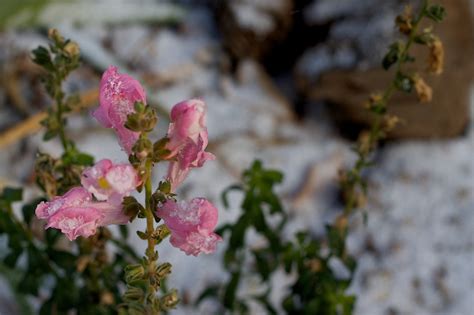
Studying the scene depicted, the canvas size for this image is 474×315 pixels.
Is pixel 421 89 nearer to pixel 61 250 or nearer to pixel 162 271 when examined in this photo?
pixel 162 271

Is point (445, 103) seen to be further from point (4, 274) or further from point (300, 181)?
point (4, 274)

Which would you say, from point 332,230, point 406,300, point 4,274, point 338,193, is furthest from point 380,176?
point 4,274

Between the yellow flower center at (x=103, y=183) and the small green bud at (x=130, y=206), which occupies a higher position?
the small green bud at (x=130, y=206)

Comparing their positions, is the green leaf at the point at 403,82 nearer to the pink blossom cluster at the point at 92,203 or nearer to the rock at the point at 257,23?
the pink blossom cluster at the point at 92,203

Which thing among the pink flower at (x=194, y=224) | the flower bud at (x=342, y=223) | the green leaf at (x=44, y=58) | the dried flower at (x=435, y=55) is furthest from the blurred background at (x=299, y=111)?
the pink flower at (x=194, y=224)

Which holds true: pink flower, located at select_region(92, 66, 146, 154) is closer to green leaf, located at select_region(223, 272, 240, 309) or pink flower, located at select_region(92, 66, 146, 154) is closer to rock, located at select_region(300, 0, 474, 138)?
green leaf, located at select_region(223, 272, 240, 309)

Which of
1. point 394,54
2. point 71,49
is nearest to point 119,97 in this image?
point 71,49
